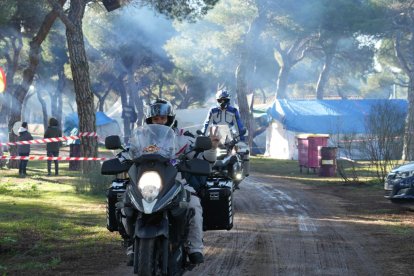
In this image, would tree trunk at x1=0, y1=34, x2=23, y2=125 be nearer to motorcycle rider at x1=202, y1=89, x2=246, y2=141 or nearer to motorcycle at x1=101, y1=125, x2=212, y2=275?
motorcycle rider at x1=202, y1=89, x2=246, y2=141

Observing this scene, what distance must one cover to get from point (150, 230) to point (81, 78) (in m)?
14.7

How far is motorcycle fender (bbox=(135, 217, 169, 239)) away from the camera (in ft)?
18.5

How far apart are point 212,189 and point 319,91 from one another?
4879 cm

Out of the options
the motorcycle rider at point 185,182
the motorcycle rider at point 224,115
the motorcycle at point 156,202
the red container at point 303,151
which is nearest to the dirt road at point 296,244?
the motorcycle rider at point 185,182

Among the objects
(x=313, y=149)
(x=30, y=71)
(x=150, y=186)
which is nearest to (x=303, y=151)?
(x=313, y=149)

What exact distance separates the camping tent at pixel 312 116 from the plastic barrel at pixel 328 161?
390 inches

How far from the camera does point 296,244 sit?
30.0 ft

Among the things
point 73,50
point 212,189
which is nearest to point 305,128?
point 73,50

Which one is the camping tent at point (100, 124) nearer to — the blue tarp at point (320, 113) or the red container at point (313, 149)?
the blue tarp at point (320, 113)

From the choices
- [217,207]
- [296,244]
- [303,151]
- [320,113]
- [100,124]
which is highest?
[100,124]

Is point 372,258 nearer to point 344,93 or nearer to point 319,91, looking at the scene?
point 319,91

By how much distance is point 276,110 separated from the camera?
36719 millimetres

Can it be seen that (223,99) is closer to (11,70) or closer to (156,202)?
(156,202)

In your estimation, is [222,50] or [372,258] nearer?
[372,258]
